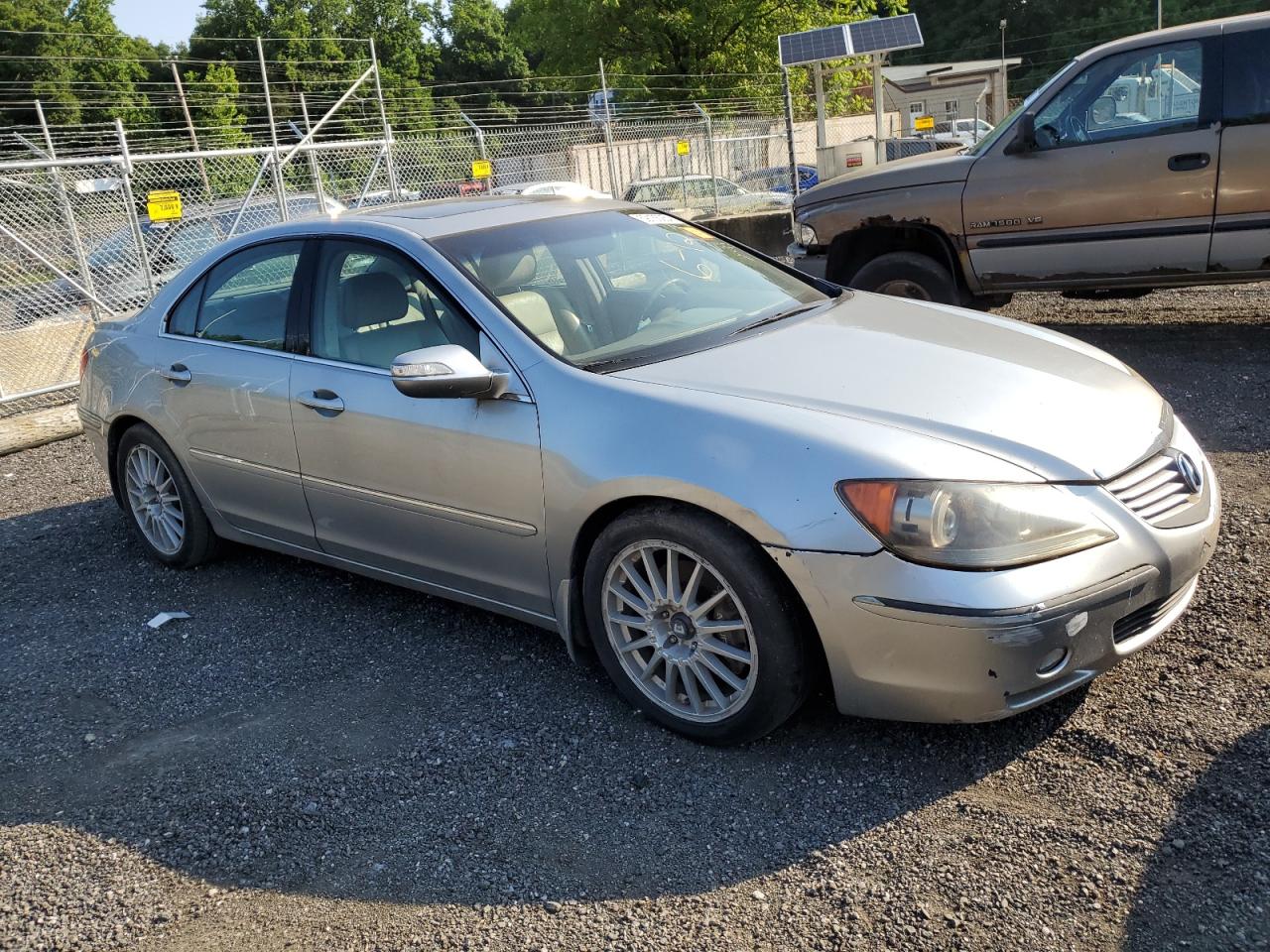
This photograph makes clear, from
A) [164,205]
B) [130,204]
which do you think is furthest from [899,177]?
[130,204]

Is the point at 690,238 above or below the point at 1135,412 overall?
above

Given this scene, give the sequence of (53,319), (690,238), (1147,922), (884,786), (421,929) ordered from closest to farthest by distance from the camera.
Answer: (1147,922)
(421,929)
(884,786)
(690,238)
(53,319)

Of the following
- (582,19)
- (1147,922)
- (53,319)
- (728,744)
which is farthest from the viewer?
(582,19)

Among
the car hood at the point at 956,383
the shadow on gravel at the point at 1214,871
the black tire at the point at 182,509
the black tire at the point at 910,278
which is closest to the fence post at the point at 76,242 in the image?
the black tire at the point at 182,509

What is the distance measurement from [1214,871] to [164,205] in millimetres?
10469

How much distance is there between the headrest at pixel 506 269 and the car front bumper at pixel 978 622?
4.96ft

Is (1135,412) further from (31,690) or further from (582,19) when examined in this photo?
(582,19)

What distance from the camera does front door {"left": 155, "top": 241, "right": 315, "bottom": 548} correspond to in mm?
4445

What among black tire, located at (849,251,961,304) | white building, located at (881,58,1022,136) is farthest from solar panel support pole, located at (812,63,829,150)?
white building, located at (881,58,1022,136)

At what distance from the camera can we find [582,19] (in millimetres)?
40938

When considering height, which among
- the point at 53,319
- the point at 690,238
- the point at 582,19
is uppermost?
the point at 582,19

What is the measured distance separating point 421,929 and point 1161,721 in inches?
83.3

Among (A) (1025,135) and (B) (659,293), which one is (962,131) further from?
(B) (659,293)

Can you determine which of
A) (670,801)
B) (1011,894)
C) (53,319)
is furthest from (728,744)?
(53,319)
